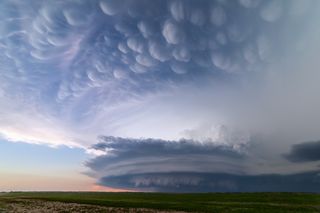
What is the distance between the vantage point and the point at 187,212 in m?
56.6

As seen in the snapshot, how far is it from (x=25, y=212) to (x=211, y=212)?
3345 cm

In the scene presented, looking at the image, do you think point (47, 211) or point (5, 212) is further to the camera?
point (47, 211)

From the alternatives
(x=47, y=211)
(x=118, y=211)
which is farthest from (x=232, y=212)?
(x=47, y=211)

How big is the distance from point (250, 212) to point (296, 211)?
8.81 m

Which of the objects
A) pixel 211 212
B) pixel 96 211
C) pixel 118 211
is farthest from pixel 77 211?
pixel 211 212

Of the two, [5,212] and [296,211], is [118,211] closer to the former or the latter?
[5,212]

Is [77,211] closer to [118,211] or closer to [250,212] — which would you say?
[118,211]

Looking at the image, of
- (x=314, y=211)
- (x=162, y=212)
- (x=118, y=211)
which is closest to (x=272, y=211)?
(x=314, y=211)

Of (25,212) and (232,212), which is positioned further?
(232,212)

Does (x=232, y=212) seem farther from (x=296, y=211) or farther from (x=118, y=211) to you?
(x=118, y=211)

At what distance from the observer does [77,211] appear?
56.2 meters

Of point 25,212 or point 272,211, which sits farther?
point 272,211

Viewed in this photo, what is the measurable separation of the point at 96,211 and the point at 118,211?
160 inches

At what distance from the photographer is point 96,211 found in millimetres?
56594
